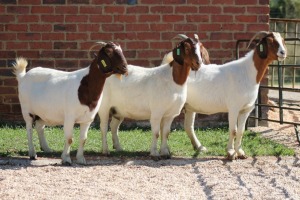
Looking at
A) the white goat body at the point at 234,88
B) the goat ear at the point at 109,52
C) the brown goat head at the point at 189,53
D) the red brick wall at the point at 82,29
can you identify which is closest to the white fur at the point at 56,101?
the goat ear at the point at 109,52

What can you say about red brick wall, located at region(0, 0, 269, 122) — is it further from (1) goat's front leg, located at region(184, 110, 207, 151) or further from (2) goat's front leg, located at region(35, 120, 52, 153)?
(2) goat's front leg, located at region(35, 120, 52, 153)

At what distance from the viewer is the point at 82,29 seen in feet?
44.1

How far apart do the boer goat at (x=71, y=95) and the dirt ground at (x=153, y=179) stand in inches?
20.1

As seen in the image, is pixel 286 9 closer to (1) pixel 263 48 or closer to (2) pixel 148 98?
(1) pixel 263 48

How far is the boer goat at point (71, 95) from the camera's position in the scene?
9406 mm

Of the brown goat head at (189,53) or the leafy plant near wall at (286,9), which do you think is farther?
the leafy plant near wall at (286,9)

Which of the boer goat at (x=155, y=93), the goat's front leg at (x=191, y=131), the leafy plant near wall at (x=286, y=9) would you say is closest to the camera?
the boer goat at (x=155, y=93)

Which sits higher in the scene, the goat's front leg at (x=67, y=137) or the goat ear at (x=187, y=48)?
the goat ear at (x=187, y=48)

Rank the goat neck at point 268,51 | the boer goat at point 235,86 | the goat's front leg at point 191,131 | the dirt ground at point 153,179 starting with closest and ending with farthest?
the dirt ground at point 153,179 → the goat neck at point 268,51 → the boer goat at point 235,86 → the goat's front leg at point 191,131

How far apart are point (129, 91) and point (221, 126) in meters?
3.90

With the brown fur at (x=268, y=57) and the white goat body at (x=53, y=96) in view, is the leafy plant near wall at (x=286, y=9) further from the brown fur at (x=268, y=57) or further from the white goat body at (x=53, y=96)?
the white goat body at (x=53, y=96)

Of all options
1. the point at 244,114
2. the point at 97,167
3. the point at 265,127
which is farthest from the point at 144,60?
the point at 97,167

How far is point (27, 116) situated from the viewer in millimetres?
9906

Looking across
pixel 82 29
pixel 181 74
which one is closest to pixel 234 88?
pixel 181 74
